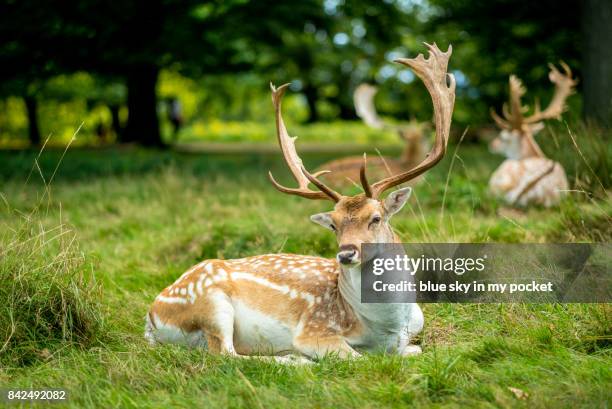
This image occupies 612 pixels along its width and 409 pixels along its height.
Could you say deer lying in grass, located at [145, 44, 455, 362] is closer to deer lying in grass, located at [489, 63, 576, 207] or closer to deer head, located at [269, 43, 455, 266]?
deer head, located at [269, 43, 455, 266]

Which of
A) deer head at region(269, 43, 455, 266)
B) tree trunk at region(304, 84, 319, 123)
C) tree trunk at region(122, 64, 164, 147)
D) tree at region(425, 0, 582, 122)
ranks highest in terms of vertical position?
tree at region(425, 0, 582, 122)

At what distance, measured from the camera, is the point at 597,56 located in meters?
9.17

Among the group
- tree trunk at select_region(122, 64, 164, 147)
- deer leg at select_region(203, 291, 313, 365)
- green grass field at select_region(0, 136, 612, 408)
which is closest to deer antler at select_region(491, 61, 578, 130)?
green grass field at select_region(0, 136, 612, 408)

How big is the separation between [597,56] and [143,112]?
9368 mm

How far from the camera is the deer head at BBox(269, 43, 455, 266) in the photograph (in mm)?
3699

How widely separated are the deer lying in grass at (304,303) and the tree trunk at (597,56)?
540 centimetres

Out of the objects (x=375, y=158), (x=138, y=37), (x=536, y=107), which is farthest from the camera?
(x=138, y=37)

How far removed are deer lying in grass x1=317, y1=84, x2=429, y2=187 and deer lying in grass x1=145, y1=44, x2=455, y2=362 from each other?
506 centimetres

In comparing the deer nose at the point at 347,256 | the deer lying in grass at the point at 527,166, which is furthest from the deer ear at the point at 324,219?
the deer lying in grass at the point at 527,166

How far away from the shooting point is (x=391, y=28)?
1509 cm

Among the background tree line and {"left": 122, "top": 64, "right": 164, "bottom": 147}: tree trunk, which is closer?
the background tree line

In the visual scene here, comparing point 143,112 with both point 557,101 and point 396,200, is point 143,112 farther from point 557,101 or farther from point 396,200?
point 396,200

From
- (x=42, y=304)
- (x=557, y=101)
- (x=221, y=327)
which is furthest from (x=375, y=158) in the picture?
(x=42, y=304)

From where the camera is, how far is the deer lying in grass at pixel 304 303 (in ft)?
12.6
